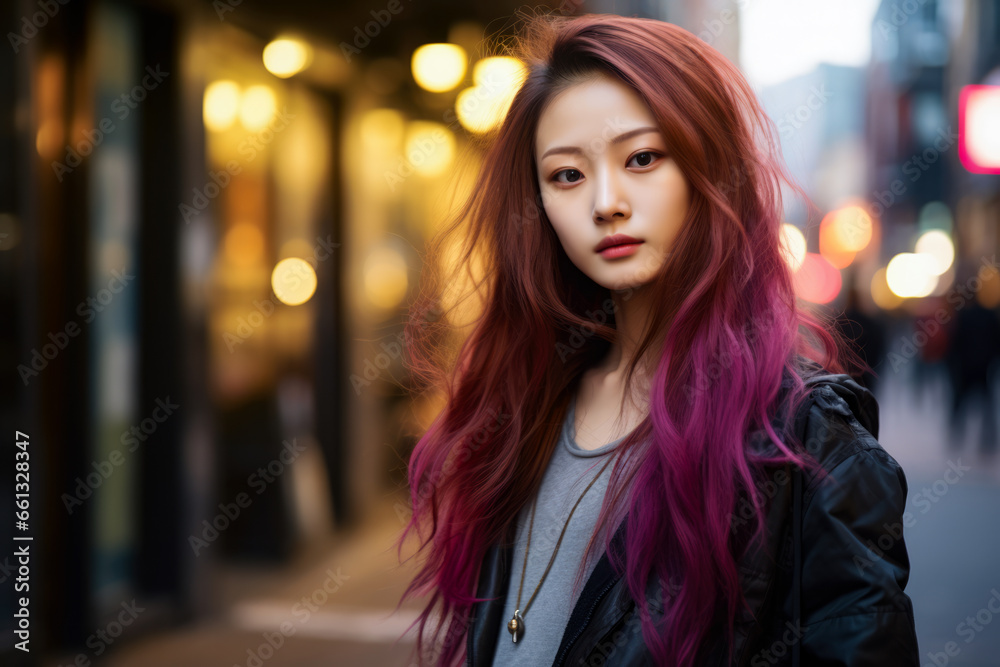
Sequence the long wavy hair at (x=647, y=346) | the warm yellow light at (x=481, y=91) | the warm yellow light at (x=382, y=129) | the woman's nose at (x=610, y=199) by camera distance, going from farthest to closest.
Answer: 1. the warm yellow light at (x=382, y=129)
2. the warm yellow light at (x=481, y=91)
3. the woman's nose at (x=610, y=199)
4. the long wavy hair at (x=647, y=346)

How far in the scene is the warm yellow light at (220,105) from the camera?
5.27 metres

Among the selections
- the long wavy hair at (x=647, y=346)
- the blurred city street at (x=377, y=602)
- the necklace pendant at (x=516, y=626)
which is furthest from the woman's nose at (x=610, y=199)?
the blurred city street at (x=377, y=602)

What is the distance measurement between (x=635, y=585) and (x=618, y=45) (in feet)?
3.53

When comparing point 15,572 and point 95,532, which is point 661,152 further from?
point 95,532

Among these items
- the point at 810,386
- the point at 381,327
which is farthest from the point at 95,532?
the point at 810,386

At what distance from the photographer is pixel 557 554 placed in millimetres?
1618

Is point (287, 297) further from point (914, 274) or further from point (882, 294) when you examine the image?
point (882, 294)

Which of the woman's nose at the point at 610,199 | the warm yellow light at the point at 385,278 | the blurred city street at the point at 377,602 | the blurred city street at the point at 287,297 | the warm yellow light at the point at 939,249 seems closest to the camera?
the woman's nose at the point at 610,199

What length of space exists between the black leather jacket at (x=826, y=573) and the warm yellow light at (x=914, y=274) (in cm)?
2971

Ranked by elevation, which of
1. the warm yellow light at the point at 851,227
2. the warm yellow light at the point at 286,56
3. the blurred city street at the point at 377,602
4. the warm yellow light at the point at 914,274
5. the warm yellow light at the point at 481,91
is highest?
the warm yellow light at the point at 851,227

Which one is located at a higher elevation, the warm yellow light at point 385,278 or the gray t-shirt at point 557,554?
the warm yellow light at point 385,278

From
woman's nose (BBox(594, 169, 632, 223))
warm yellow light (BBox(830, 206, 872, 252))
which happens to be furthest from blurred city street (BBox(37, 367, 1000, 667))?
warm yellow light (BBox(830, 206, 872, 252))

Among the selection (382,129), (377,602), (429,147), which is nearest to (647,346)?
(377,602)

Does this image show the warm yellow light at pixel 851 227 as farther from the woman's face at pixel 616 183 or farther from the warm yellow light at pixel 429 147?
the woman's face at pixel 616 183
